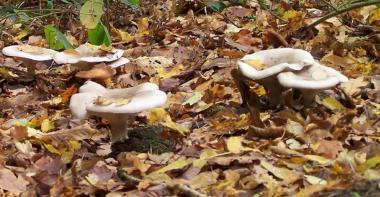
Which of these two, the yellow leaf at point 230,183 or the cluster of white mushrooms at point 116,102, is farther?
the cluster of white mushrooms at point 116,102

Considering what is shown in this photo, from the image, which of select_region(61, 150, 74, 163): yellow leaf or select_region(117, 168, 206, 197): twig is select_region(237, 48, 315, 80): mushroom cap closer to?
select_region(117, 168, 206, 197): twig

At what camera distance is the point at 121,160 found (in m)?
2.84

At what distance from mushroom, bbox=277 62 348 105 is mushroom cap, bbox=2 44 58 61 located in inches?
74.2

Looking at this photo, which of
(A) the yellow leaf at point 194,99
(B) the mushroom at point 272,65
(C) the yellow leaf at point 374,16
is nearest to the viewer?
(B) the mushroom at point 272,65

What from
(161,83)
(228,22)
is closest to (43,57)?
(161,83)

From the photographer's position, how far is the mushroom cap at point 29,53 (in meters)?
4.14

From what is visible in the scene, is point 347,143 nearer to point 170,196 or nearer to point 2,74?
point 170,196

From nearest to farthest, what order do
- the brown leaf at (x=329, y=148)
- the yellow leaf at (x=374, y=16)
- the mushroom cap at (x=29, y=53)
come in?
the brown leaf at (x=329, y=148)
the mushroom cap at (x=29, y=53)
the yellow leaf at (x=374, y=16)

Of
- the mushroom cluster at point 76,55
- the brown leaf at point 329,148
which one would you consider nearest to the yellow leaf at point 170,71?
the mushroom cluster at point 76,55

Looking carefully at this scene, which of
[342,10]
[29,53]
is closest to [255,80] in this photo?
[342,10]

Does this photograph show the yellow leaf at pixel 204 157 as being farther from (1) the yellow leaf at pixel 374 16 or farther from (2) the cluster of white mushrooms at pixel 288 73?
(1) the yellow leaf at pixel 374 16

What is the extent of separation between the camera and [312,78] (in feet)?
9.85

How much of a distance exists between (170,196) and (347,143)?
872mm

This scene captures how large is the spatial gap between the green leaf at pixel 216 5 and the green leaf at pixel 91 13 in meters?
1.75
